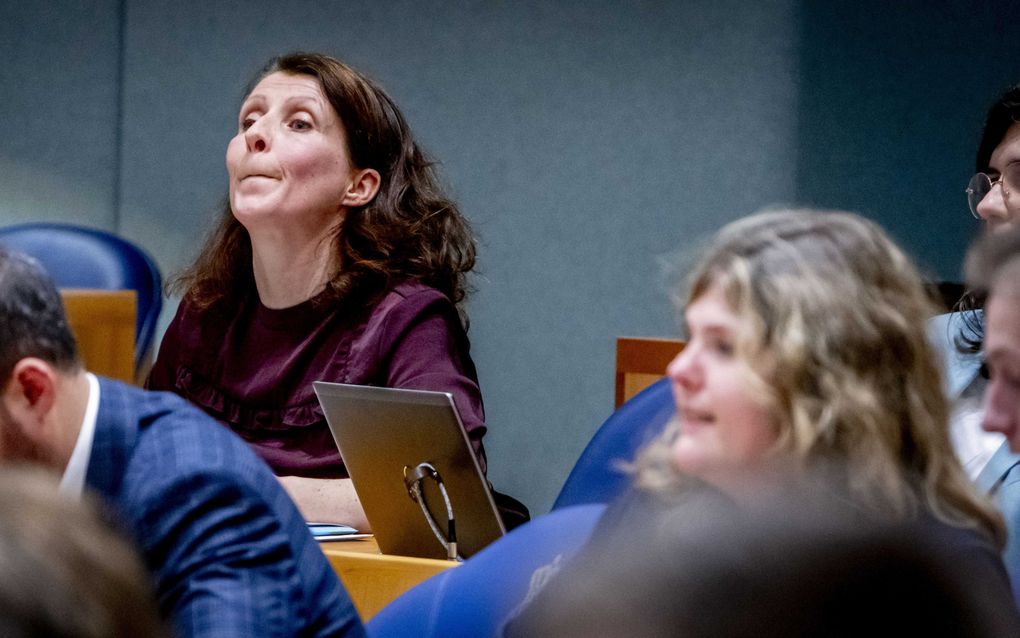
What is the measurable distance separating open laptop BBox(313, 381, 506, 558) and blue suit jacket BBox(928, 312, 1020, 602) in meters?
0.61

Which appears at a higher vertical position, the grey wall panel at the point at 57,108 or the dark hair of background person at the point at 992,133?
the dark hair of background person at the point at 992,133

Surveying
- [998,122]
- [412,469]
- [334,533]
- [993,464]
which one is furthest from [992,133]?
[334,533]

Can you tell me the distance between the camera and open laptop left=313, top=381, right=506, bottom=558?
1764 mm

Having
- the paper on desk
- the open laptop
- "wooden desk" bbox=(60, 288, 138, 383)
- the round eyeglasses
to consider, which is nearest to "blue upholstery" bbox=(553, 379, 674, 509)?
the open laptop

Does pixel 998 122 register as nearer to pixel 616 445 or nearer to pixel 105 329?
pixel 616 445

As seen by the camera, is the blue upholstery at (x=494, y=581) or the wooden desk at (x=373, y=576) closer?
the blue upholstery at (x=494, y=581)

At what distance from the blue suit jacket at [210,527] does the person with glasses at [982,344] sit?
0.60 metres

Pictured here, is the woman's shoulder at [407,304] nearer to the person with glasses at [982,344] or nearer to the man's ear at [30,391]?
the person with glasses at [982,344]

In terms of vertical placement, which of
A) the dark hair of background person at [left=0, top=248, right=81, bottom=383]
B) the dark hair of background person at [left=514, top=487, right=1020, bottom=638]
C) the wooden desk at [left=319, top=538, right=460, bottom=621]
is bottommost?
the wooden desk at [left=319, top=538, right=460, bottom=621]

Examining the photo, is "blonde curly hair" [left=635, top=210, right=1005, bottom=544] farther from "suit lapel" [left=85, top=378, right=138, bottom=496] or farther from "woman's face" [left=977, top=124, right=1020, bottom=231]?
"woman's face" [left=977, top=124, right=1020, bottom=231]

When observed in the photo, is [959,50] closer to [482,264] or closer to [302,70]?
[482,264]

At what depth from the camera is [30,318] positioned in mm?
1239

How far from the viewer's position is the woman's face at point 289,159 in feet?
8.20

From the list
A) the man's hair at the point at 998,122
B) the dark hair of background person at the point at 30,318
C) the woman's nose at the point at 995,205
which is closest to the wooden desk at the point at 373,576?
the dark hair of background person at the point at 30,318
